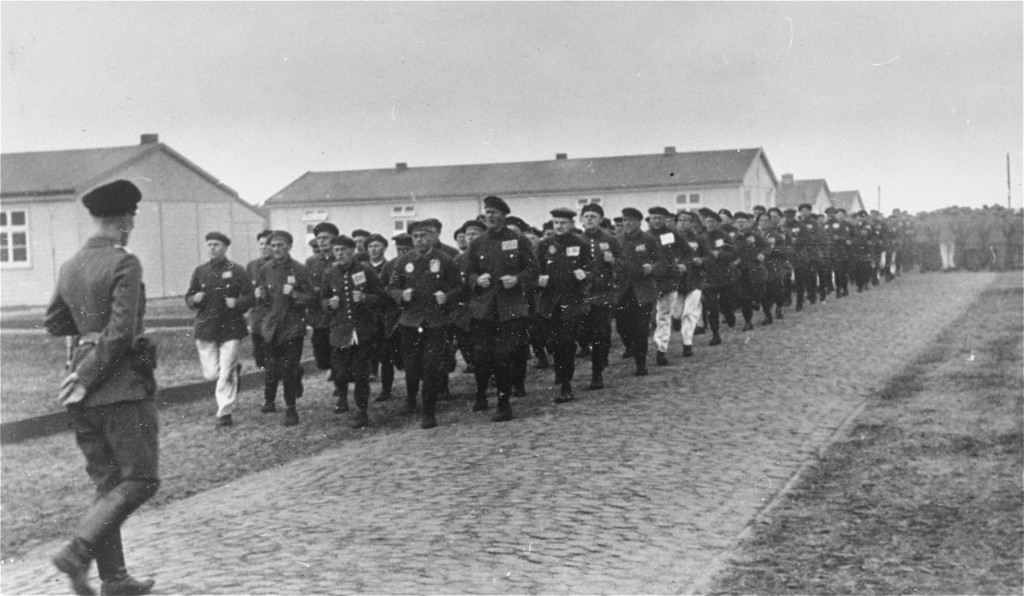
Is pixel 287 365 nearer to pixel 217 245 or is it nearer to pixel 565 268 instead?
pixel 217 245

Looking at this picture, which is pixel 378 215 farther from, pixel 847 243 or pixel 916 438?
pixel 916 438

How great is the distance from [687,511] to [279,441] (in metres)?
4.89

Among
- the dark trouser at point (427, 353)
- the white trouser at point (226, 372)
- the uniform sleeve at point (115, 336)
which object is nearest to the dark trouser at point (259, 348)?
the white trouser at point (226, 372)

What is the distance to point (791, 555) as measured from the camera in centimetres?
717

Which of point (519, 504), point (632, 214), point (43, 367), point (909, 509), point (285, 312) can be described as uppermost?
point (632, 214)

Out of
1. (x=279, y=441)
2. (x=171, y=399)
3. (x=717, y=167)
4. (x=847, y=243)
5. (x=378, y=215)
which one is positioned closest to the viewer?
(x=279, y=441)

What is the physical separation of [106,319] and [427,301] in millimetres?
5544

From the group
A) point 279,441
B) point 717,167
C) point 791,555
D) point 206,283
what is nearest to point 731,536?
point 791,555

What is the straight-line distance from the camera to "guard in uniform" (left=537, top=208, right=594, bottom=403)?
40.1ft

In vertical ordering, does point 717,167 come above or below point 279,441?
above

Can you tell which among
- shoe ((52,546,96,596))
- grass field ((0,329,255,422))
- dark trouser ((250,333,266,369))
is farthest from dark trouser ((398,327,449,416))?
shoe ((52,546,96,596))

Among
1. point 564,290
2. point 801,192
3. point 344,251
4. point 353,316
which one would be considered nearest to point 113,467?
point 353,316

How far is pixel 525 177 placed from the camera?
162 feet

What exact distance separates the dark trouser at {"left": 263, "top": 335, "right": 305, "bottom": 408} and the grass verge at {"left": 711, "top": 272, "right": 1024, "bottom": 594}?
579 centimetres
